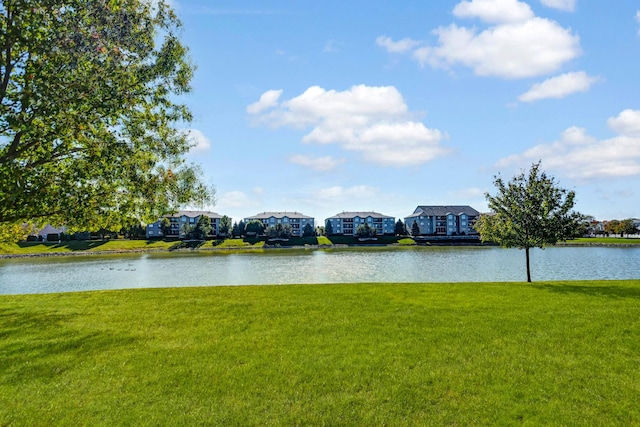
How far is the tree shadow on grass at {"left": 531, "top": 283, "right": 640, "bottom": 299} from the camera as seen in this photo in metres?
17.3

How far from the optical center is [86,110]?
36.5ft

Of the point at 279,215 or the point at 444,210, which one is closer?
the point at 444,210

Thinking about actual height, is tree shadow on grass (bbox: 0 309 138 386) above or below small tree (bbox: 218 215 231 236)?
below

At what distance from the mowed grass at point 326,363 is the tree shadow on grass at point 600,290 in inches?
43.2

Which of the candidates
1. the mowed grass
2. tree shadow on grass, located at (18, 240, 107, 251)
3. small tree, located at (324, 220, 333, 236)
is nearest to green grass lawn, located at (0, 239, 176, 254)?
tree shadow on grass, located at (18, 240, 107, 251)

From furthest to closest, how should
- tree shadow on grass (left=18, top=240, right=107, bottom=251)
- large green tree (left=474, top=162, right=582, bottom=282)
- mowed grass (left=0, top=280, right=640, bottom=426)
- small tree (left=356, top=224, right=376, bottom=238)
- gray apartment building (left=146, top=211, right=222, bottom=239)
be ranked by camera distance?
gray apartment building (left=146, top=211, right=222, bottom=239) < small tree (left=356, top=224, right=376, bottom=238) < tree shadow on grass (left=18, top=240, right=107, bottom=251) < large green tree (left=474, top=162, right=582, bottom=282) < mowed grass (left=0, top=280, right=640, bottom=426)

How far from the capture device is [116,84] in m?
11.6

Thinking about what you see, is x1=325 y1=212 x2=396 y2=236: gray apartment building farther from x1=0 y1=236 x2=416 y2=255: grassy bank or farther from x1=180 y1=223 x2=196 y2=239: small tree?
x1=180 y1=223 x2=196 y2=239: small tree

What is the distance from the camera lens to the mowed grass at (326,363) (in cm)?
734

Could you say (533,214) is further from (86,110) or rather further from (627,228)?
(627,228)

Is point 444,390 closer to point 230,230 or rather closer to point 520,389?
point 520,389

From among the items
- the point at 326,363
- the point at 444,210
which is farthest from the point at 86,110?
the point at 444,210

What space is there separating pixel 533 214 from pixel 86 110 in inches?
1000

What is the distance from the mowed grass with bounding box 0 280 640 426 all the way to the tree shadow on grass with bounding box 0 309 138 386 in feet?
0.20
